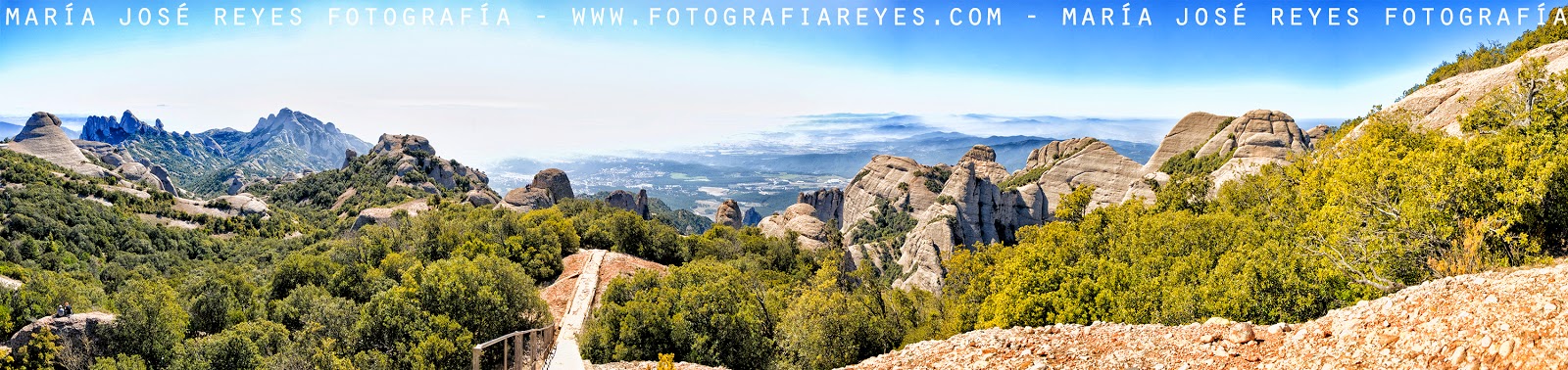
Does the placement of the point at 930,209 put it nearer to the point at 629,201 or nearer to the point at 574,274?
the point at 574,274

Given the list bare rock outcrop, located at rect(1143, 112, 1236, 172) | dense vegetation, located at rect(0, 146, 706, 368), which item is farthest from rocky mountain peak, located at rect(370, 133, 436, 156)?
bare rock outcrop, located at rect(1143, 112, 1236, 172)

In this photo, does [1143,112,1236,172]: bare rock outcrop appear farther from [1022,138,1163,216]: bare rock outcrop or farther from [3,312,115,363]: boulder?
[3,312,115,363]: boulder

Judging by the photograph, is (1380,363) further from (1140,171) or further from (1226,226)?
(1140,171)

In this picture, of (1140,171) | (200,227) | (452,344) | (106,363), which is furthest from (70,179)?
(1140,171)

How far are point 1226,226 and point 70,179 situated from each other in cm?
14740

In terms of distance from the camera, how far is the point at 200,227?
96.6 meters

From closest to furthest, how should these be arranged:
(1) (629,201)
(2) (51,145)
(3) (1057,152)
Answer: (1) (629,201), (3) (1057,152), (2) (51,145)

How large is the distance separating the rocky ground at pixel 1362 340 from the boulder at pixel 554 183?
88.7 meters

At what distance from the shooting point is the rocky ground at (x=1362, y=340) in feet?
27.5

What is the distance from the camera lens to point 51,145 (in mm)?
138875

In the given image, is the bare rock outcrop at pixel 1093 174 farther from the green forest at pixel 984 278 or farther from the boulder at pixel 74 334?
the boulder at pixel 74 334

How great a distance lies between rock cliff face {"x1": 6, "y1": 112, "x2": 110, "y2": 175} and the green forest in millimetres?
103167

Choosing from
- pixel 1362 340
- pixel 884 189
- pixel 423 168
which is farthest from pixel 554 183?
pixel 1362 340

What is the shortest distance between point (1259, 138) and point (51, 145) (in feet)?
714
